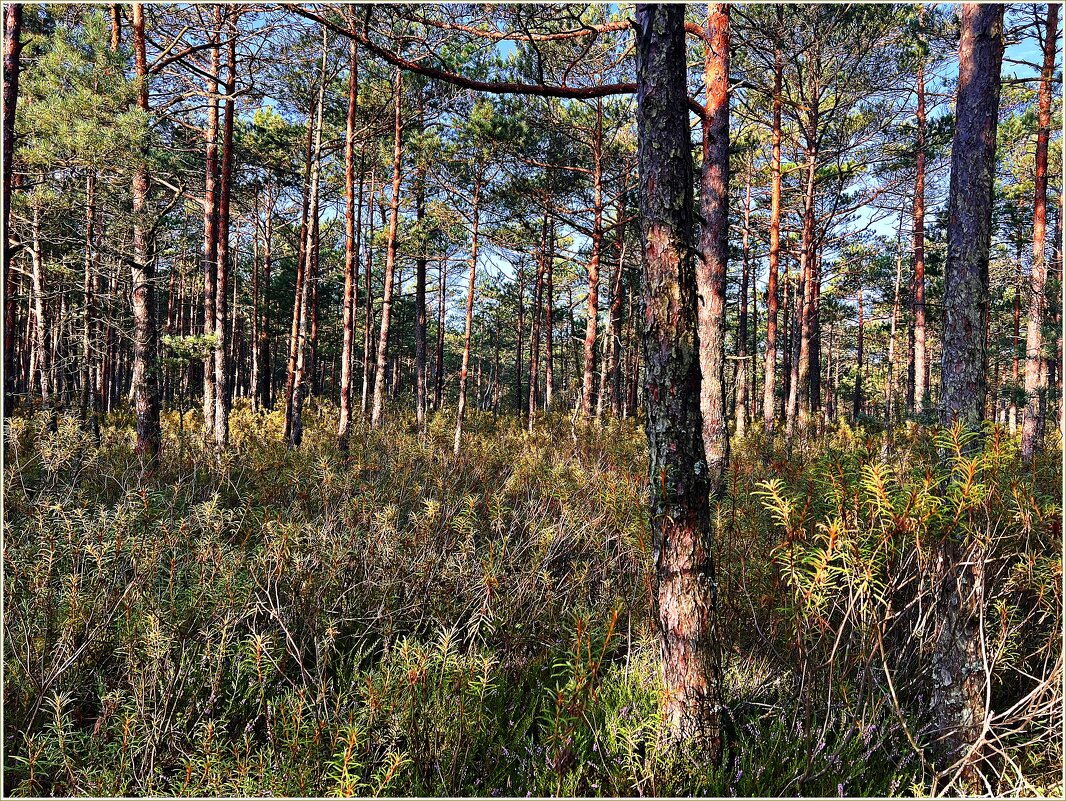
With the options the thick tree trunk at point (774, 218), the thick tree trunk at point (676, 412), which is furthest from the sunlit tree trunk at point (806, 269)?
the thick tree trunk at point (676, 412)

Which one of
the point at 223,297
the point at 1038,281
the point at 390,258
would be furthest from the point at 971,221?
the point at 223,297

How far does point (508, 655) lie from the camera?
2.54m

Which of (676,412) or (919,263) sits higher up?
(919,263)

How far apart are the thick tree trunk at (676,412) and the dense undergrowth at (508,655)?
19cm

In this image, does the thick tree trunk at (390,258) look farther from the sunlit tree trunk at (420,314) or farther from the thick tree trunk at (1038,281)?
the thick tree trunk at (1038,281)

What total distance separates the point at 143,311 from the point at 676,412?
24.4 ft

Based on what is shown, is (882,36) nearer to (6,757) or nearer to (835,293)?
(6,757)

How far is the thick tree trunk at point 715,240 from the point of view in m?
5.26

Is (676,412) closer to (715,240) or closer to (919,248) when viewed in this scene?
(715,240)

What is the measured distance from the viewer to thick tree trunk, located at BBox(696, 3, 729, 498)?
5.26m

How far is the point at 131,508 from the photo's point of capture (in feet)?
13.6

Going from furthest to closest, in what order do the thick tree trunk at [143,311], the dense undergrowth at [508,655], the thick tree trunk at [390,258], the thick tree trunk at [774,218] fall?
the thick tree trunk at [390,258], the thick tree trunk at [774,218], the thick tree trunk at [143,311], the dense undergrowth at [508,655]

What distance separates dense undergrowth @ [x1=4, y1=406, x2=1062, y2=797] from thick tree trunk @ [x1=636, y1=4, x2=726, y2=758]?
0.19 m

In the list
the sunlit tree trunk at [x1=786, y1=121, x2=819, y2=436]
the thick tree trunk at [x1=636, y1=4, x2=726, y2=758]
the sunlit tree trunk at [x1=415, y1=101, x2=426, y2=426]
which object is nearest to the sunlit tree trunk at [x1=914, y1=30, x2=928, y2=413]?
the sunlit tree trunk at [x1=786, y1=121, x2=819, y2=436]
